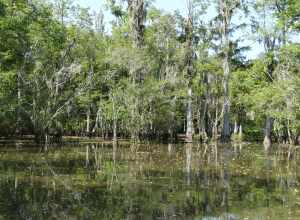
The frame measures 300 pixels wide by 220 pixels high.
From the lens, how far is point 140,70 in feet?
141

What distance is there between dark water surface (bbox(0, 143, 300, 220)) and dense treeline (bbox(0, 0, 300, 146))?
15681mm

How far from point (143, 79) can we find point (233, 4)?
13.1 metres

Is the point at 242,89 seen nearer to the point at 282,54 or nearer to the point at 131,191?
the point at 282,54

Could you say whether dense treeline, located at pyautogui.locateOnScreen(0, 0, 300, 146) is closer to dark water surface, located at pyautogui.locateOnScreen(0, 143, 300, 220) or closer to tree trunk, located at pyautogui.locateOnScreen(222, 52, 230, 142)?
tree trunk, located at pyautogui.locateOnScreen(222, 52, 230, 142)

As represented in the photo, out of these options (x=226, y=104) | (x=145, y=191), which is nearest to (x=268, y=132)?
(x=226, y=104)

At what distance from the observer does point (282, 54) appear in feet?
136

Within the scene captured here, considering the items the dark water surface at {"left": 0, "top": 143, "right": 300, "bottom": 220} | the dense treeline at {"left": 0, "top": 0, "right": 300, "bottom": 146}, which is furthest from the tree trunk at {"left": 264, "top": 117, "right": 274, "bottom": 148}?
the dark water surface at {"left": 0, "top": 143, "right": 300, "bottom": 220}

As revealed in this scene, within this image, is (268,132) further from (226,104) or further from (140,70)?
(140,70)

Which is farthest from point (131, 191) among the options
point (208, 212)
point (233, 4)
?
point (233, 4)

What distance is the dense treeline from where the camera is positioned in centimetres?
3616

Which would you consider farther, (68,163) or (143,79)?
(143,79)

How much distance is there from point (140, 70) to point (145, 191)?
99.0ft

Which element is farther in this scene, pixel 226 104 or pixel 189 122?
pixel 226 104

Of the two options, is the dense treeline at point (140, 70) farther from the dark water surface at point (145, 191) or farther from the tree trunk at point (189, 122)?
the dark water surface at point (145, 191)
